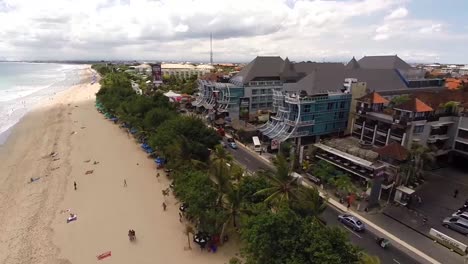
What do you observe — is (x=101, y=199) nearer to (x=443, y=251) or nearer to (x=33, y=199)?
(x=33, y=199)

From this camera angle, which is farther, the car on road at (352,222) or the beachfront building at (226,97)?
the beachfront building at (226,97)

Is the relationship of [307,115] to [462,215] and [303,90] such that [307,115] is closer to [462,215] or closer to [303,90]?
[303,90]

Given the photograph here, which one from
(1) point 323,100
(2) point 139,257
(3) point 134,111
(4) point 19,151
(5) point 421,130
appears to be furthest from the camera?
(3) point 134,111

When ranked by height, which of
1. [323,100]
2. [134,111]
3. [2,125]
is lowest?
[2,125]

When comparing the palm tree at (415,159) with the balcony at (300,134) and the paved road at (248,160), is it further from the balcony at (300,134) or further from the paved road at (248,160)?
the paved road at (248,160)

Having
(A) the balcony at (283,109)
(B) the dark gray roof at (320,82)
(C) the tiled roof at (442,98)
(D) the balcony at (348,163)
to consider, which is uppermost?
(B) the dark gray roof at (320,82)

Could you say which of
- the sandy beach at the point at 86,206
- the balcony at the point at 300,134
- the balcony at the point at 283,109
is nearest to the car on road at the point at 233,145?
the balcony at the point at 283,109

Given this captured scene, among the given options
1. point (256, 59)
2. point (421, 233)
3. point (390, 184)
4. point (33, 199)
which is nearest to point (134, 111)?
point (33, 199)
